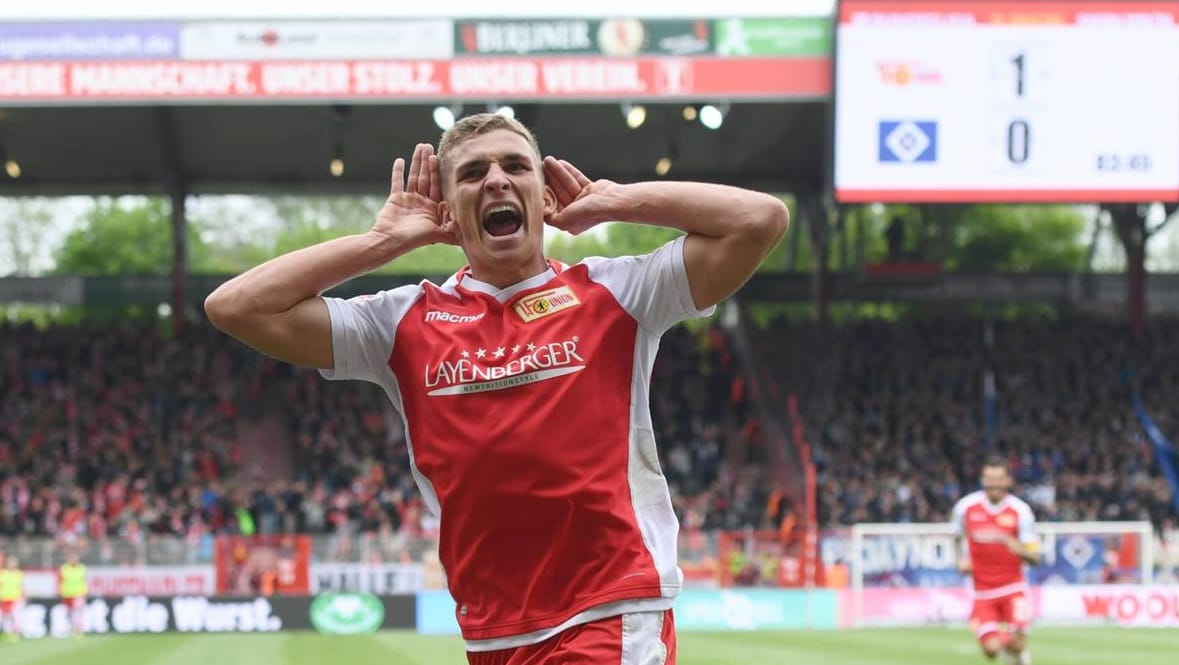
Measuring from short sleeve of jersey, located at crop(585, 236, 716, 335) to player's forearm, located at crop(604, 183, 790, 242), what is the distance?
0.26 feet

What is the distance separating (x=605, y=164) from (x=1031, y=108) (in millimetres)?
13752

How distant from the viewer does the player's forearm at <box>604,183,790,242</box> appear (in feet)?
14.0

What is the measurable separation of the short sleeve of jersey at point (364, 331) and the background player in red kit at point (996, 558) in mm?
12026

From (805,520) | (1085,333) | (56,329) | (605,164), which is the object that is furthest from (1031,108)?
(56,329)

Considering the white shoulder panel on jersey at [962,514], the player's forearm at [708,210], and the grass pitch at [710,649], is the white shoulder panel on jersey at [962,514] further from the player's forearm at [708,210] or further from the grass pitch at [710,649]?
the player's forearm at [708,210]

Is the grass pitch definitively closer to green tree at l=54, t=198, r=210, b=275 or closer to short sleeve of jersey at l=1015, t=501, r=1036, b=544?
short sleeve of jersey at l=1015, t=501, r=1036, b=544

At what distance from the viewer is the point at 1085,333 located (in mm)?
36344

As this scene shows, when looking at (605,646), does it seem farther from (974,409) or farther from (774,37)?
(974,409)

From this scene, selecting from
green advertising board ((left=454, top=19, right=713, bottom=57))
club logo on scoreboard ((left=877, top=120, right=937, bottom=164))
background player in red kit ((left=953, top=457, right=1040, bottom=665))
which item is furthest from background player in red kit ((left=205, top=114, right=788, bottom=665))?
green advertising board ((left=454, top=19, right=713, bottom=57))

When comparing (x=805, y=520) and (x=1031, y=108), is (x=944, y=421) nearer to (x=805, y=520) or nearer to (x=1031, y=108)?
(x=805, y=520)

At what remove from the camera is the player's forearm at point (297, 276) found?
442 cm

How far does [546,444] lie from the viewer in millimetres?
4250

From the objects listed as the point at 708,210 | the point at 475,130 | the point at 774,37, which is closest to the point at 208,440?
the point at 774,37

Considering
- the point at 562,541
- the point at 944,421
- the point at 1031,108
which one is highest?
the point at 1031,108
